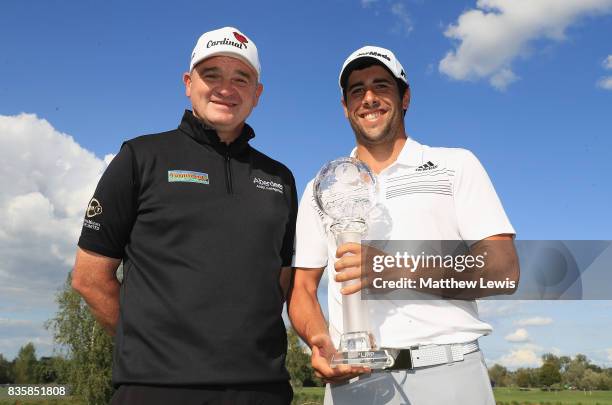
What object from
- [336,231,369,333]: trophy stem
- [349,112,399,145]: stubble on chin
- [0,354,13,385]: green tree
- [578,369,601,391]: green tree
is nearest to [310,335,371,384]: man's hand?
[336,231,369,333]: trophy stem

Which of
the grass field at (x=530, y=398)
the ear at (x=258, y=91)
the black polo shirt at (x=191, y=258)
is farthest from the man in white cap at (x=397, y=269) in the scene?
the grass field at (x=530, y=398)

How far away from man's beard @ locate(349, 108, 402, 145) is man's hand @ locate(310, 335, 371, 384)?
182cm

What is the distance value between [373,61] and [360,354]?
2.57 metres

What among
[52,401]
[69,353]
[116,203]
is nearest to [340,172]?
[116,203]

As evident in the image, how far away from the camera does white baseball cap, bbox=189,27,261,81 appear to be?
5191 millimetres

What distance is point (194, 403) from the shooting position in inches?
173

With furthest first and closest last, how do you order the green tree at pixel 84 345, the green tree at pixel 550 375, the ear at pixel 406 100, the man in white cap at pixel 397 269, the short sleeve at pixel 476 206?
the green tree at pixel 550 375
the green tree at pixel 84 345
the ear at pixel 406 100
the short sleeve at pixel 476 206
the man in white cap at pixel 397 269

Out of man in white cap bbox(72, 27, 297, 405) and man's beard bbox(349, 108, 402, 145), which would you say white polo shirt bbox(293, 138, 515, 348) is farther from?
man in white cap bbox(72, 27, 297, 405)

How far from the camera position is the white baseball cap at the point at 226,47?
5.19 metres

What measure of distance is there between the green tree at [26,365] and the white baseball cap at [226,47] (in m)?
118

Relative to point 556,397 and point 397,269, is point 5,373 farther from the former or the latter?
point 397,269

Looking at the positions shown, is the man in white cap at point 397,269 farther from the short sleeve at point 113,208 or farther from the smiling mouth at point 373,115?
the short sleeve at point 113,208

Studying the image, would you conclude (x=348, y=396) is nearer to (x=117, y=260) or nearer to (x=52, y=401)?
(x=117, y=260)

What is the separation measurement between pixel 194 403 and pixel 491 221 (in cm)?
268
